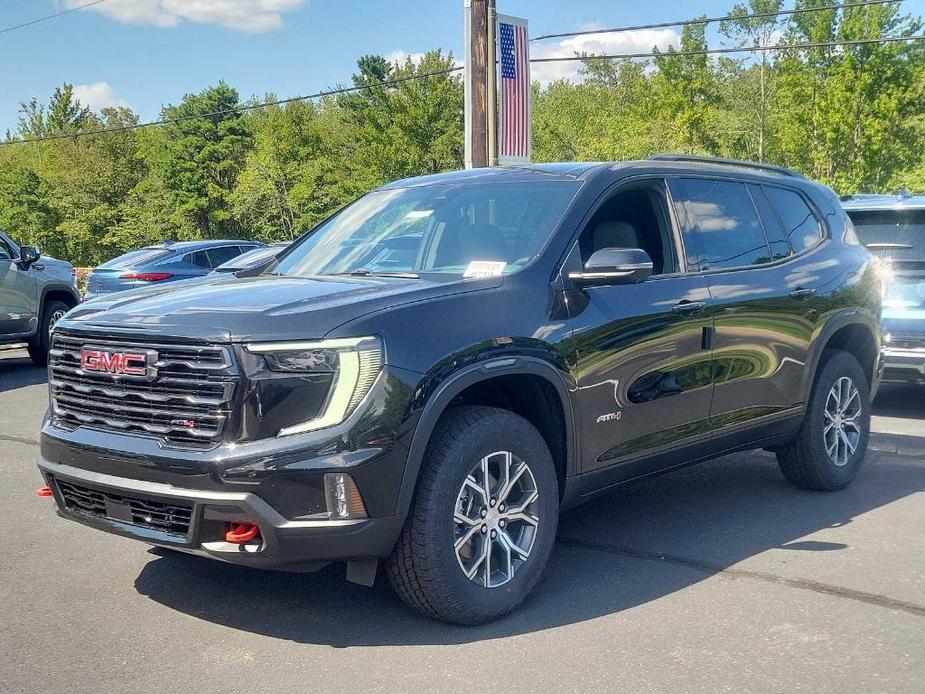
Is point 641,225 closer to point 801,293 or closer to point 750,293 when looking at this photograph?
point 750,293

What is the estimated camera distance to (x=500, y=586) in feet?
13.5

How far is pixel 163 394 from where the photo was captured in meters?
3.79

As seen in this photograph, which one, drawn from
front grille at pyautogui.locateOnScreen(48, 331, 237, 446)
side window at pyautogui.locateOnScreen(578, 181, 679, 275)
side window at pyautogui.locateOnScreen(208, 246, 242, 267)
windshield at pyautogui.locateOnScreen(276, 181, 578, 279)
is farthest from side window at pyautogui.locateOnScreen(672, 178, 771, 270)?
side window at pyautogui.locateOnScreen(208, 246, 242, 267)

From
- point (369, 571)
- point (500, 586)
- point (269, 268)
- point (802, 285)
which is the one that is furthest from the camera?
point (802, 285)

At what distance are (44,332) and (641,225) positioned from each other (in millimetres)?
10857

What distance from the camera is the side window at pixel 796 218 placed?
604 cm

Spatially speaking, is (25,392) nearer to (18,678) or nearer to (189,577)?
(189,577)

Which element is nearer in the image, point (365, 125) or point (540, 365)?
point (540, 365)

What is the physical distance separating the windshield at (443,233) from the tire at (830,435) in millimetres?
2276

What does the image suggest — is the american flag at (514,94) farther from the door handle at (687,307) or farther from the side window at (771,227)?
the door handle at (687,307)

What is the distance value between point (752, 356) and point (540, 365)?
169 cm

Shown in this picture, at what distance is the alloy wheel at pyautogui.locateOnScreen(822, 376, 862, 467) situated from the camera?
6203 mm

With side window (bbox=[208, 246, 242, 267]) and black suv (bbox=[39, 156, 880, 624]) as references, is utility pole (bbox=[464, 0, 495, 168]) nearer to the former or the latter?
side window (bbox=[208, 246, 242, 267])

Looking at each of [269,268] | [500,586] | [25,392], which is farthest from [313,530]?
[25,392]
